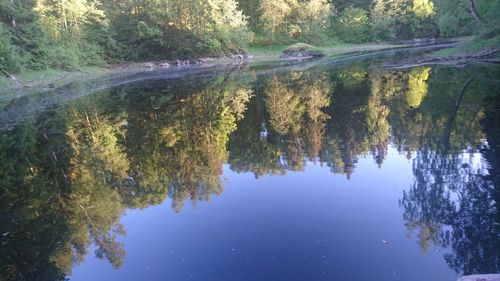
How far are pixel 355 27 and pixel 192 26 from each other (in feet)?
132

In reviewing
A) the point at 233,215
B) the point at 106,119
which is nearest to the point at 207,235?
the point at 233,215

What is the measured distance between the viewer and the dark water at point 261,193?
7.38m

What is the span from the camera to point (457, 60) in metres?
37.2

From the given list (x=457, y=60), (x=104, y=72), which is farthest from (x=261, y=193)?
(x=104, y=72)

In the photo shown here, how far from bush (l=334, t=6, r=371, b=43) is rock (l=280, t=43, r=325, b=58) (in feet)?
80.9

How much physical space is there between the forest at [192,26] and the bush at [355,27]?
21 cm

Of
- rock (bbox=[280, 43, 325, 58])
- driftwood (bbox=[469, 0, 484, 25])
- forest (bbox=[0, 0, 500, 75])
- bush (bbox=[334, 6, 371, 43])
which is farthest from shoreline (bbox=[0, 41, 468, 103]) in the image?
driftwood (bbox=[469, 0, 484, 25])

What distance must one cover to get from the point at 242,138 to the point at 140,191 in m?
6.11

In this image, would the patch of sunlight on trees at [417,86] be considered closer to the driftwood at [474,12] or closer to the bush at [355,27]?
the driftwood at [474,12]

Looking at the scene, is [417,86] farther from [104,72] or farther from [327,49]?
[327,49]

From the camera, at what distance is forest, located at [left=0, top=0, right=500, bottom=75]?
1588 inches

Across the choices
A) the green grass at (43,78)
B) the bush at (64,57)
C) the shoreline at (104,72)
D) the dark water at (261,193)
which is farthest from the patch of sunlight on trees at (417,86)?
the bush at (64,57)

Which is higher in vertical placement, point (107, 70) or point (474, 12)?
point (474, 12)

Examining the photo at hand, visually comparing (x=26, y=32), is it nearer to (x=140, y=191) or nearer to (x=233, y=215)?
(x=140, y=191)
